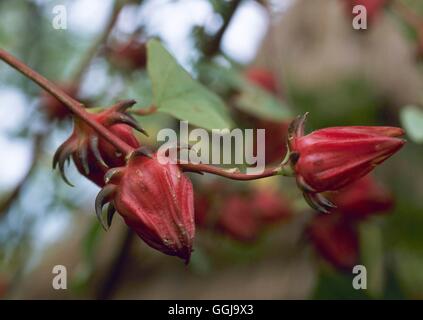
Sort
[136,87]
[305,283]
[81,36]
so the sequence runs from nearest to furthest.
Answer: [136,87]
[305,283]
[81,36]

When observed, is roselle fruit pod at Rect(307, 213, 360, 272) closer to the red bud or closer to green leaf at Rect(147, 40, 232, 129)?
green leaf at Rect(147, 40, 232, 129)

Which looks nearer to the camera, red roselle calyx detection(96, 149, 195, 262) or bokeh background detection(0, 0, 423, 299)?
red roselle calyx detection(96, 149, 195, 262)

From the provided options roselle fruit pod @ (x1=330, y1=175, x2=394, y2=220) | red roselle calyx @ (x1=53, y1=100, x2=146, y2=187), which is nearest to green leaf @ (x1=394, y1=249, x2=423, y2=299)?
roselle fruit pod @ (x1=330, y1=175, x2=394, y2=220)

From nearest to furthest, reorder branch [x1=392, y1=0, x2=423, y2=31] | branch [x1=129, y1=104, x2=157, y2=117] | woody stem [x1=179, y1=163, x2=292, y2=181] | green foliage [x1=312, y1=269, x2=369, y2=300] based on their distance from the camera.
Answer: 1. woody stem [x1=179, y1=163, x2=292, y2=181]
2. branch [x1=129, y1=104, x2=157, y2=117]
3. green foliage [x1=312, y1=269, x2=369, y2=300]
4. branch [x1=392, y1=0, x2=423, y2=31]

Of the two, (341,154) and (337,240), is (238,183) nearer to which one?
(337,240)

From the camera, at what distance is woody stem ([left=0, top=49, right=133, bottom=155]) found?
56cm

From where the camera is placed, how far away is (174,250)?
21.6 inches

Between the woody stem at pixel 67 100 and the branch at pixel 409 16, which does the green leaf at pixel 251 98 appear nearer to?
the branch at pixel 409 16

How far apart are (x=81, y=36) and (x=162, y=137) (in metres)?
0.93

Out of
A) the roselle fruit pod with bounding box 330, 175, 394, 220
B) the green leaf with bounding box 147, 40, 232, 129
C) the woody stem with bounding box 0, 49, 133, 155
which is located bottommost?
the woody stem with bounding box 0, 49, 133, 155

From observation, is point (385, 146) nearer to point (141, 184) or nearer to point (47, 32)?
point (141, 184)

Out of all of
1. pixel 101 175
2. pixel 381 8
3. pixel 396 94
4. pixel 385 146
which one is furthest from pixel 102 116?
pixel 396 94

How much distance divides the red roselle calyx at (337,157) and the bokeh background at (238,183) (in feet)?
0.79

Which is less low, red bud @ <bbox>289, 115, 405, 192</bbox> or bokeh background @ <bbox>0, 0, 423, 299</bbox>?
bokeh background @ <bbox>0, 0, 423, 299</bbox>
